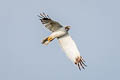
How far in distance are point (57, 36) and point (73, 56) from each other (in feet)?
5.11

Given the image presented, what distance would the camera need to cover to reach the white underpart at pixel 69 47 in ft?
62.6

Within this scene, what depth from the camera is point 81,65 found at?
19.2m

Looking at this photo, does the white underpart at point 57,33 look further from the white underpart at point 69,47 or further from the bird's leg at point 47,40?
the white underpart at point 69,47

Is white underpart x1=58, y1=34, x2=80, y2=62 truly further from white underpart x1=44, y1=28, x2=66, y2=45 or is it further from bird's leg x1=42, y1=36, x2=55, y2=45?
bird's leg x1=42, y1=36, x2=55, y2=45

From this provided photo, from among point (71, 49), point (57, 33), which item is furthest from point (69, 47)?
point (57, 33)

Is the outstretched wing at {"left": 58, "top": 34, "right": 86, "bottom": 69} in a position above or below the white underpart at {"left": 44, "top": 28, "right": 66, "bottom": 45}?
below

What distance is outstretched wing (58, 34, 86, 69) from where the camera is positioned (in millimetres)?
19094

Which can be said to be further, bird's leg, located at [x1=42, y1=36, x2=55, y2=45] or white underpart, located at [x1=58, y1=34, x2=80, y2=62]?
white underpart, located at [x1=58, y1=34, x2=80, y2=62]

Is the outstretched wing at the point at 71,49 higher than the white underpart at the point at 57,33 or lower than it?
lower

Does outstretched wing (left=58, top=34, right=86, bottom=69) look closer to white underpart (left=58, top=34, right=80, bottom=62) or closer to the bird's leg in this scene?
white underpart (left=58, top=34, right=80, bottom=62)

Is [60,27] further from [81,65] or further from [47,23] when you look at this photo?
[81,65]

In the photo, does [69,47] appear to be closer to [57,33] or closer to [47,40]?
[57,33]

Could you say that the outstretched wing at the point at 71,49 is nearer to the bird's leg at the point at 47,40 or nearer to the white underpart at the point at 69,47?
the white underpart at the point at 69,47

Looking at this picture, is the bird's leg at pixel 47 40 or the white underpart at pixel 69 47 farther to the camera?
the white underpart at pixel 69 47
